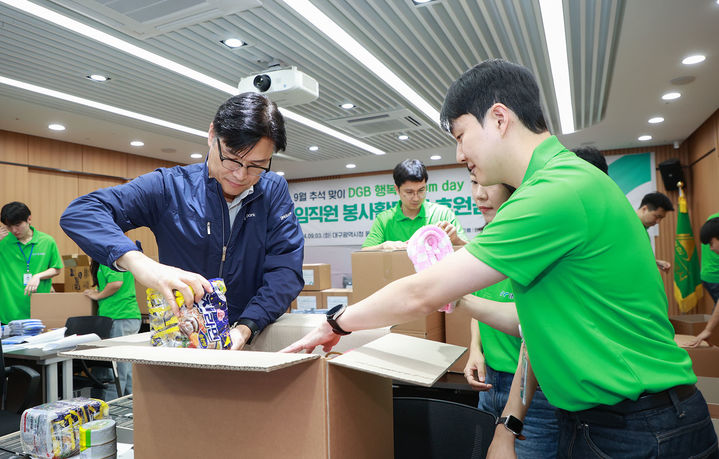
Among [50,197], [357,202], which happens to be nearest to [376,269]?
[50,197]

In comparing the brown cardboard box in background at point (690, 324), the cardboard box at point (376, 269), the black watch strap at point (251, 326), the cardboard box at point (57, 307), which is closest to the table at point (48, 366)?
the cardboard box at point (57, 307)

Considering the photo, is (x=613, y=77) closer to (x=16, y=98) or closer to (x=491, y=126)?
(x=491, y=126)

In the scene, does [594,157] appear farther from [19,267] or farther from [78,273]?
[78,273]

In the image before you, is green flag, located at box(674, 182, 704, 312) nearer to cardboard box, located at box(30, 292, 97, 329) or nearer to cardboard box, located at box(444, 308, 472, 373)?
cardboard box, located at box(444, 308, 472, 373)

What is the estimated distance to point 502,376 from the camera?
1452mm

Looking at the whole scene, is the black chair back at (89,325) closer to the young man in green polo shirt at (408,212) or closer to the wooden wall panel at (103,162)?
the young man in green polo shirt at (408,212)

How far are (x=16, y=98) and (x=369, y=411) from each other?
16.3ft

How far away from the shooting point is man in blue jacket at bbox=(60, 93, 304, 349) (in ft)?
3.88

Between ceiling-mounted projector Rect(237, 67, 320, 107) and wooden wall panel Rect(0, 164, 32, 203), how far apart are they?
12.4 feet

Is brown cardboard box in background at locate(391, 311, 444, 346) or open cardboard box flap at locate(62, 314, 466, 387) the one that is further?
brown cardboard box in background at locate(391, 311, 444, 346)

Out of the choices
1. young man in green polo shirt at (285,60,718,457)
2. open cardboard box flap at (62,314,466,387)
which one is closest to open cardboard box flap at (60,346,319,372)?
open cardboard box flap at (62,314,466,387)

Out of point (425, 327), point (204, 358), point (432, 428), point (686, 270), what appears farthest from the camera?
point (686, 270)

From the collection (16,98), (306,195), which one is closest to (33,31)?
(16,98)

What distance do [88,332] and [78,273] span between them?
5.90ft
